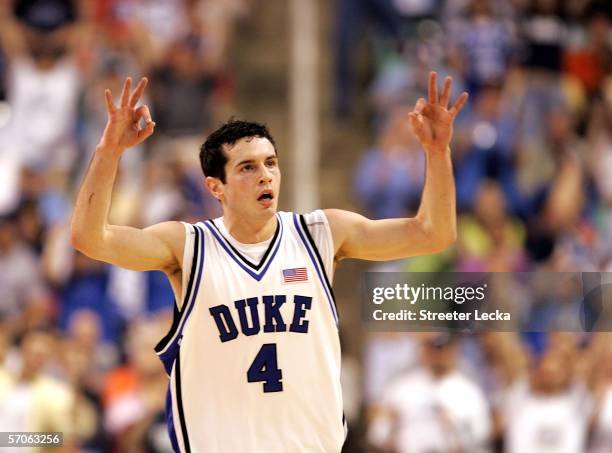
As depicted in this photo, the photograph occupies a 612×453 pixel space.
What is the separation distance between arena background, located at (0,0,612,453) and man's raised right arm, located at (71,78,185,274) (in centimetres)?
342

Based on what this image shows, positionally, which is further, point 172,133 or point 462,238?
point 172,133

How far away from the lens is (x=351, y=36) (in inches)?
454

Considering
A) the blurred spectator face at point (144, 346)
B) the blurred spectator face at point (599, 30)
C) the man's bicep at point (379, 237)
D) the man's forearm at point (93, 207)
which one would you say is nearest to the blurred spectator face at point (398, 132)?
the blurred spectator face at point (599, 30)

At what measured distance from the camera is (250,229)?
17.1 feet

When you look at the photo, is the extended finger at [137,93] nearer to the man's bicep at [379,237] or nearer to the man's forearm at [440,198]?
the man's bicep at [379,237]

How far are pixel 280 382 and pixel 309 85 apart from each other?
23.5 feet

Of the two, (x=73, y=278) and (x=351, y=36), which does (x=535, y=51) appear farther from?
(x=73, y=278)

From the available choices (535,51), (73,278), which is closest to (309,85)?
(535,51)

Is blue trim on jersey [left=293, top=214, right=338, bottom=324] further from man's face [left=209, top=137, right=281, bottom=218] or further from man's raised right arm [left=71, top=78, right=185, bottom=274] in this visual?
man's raised right arm [left=71, top=78, right=185, bottom=274]

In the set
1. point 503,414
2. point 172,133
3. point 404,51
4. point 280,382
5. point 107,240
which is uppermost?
point 404,51

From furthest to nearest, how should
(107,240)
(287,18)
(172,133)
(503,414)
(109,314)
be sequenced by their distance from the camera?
(287,18), (172,133), (109,314), (503,414), (107,240)

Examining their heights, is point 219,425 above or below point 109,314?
below

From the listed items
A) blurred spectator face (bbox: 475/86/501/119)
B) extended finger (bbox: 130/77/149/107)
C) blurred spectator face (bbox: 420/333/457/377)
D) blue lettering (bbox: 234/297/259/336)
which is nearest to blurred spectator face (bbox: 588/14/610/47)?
blurred spectator face (bbox: 475/86/501/119)

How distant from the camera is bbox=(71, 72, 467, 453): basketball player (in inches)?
193
